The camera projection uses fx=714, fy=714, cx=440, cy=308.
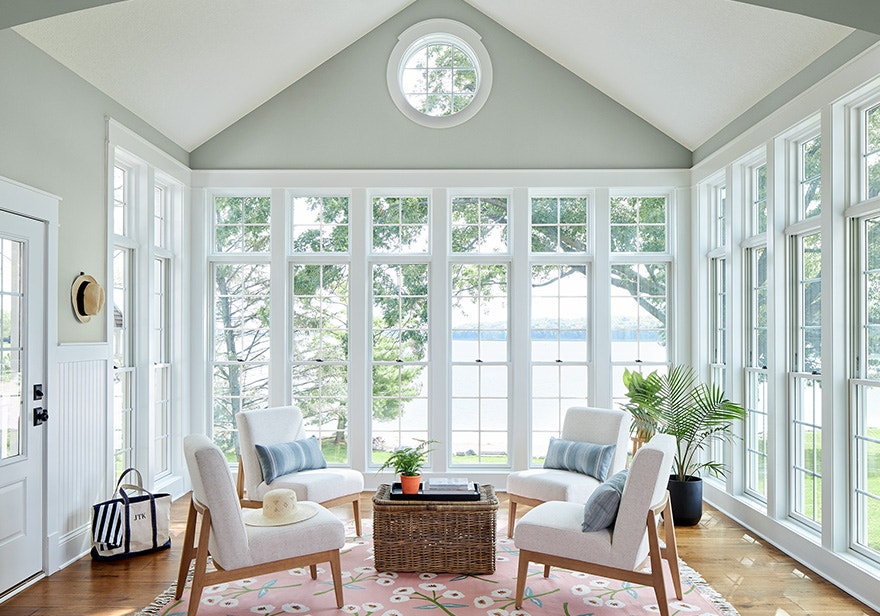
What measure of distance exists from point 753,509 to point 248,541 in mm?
3427

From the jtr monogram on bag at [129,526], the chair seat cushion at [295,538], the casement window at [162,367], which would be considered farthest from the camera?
the casement window at [162,367]

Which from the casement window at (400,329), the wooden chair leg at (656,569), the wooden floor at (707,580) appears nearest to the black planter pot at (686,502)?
the wooden floor at (707,580)

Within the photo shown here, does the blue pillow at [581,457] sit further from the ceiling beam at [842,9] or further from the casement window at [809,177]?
the ceiling beam at [842,9]

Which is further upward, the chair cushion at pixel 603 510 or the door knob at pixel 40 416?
the door knob at pixel 40 416

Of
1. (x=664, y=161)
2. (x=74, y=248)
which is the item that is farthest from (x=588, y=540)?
(x=664, y=161)

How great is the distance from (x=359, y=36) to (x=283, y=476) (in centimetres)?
376

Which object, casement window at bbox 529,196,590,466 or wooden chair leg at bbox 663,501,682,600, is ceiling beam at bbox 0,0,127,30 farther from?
casement window at bbox 529,196,590,466

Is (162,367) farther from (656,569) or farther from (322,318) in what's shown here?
(656,569)

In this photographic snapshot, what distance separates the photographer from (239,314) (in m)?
6.41

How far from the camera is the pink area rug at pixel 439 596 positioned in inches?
139

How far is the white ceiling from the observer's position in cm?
418

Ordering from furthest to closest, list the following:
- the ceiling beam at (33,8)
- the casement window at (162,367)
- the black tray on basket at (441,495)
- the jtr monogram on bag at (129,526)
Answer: the casement window at (162,367) < the jtr monogram on bag at (129,526) < the black tray on basket at (441,495) < the ceiling beam at (33,8)

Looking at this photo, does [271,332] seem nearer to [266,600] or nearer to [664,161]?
[266,600]

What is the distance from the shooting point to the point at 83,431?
4465 mm
